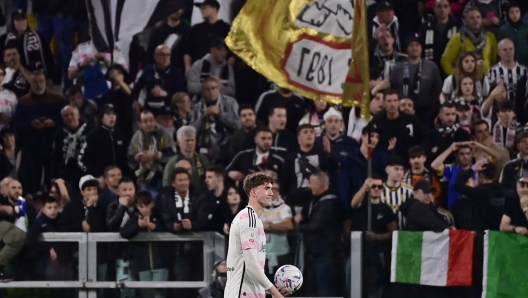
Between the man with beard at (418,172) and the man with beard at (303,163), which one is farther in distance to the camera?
the man with beard at (303,163)

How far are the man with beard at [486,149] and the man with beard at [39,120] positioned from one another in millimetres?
6374

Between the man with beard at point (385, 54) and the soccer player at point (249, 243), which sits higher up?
the man with beard at point (385, 54)

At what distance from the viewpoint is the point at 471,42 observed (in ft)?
63.6

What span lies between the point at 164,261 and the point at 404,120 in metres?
3.56

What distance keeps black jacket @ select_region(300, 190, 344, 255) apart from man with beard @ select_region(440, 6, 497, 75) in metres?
3.76

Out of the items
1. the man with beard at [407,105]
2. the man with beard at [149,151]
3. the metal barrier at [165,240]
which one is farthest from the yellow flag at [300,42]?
the metal barrier at [165,240]

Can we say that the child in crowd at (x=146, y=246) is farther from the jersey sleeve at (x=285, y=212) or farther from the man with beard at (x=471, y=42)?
the man with beard at (x=471, y=42)

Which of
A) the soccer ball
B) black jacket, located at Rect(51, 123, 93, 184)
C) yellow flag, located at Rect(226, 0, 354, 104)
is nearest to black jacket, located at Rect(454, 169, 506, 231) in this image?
A: yellow flag, located at Rect(226, 0, 354, 104)

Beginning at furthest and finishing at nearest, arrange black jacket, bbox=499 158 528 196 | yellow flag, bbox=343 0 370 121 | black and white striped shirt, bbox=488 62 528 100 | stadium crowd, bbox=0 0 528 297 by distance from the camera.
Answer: black and white striped shirt, bbox=488 62 528 100 → yellow flag, bbox=343 0 370 121 → stadium crowd, bbox=0 0 528 297 → black jacket, bbox=499 158 528 196

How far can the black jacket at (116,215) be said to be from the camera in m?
17.1

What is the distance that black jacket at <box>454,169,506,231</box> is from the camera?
15.7m

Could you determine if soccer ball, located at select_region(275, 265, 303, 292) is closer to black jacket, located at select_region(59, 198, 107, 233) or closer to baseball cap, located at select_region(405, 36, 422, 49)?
black jacket, located at select_region(59, 198, 107, 233)

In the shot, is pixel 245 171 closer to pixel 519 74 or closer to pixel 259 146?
pixel 259 146

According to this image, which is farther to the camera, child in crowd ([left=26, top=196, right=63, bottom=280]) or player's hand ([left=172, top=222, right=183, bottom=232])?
child in crowd ([left=26, top=196, right=63, bottom=280])
